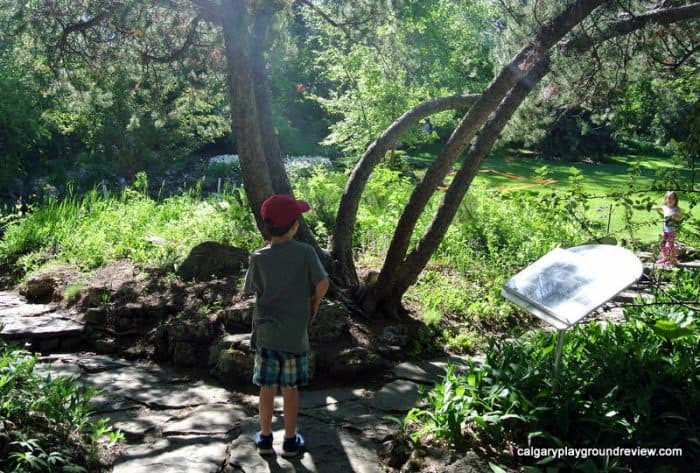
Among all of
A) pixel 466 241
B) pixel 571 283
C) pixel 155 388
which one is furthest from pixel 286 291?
pixel 466 241

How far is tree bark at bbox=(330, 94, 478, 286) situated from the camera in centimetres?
730

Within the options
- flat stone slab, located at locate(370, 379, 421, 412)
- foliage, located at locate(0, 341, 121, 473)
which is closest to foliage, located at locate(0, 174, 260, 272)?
flat stone slab, located at locate(370, 379, 421, 412)

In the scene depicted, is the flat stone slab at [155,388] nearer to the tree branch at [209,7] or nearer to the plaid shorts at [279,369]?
the plaid shorts at [279,369]

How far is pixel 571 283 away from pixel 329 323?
2.76m

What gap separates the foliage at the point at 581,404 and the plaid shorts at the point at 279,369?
731 millimetres

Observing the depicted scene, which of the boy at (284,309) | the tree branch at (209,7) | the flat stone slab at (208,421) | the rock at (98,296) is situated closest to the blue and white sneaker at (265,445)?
the boy at (284,309)

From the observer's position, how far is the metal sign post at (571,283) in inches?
140

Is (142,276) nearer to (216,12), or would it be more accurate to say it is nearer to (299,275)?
(216,12)

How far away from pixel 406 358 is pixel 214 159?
1946 centimetres

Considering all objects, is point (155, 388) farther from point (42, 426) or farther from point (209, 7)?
point (209, 7)

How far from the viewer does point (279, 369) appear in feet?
13.4

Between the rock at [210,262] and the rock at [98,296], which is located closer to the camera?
the rock at [98,296]

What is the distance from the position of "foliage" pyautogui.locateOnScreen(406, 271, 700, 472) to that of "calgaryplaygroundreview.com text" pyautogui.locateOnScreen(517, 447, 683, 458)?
3 cm

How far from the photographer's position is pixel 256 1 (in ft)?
22.2
